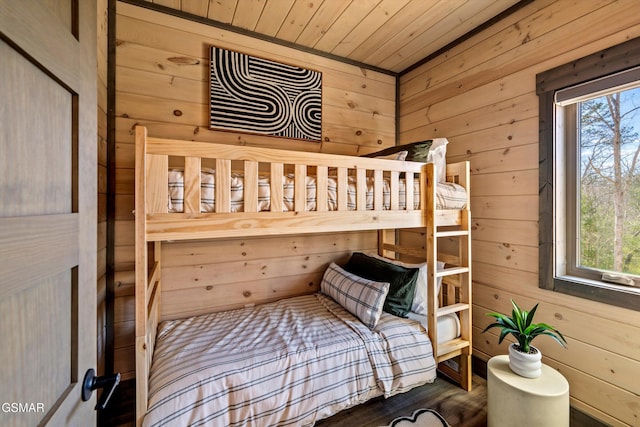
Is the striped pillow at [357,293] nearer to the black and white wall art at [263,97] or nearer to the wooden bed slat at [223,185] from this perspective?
the wooden bed slat at [223,185]

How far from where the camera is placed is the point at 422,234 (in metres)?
2.46

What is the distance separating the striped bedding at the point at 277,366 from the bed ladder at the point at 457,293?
199 mm

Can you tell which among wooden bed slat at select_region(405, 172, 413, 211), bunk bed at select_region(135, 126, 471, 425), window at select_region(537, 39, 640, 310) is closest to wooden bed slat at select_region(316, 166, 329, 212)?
bunk bed at select_region(135, 126, 471, 425)

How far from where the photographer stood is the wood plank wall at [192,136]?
179 centimetres

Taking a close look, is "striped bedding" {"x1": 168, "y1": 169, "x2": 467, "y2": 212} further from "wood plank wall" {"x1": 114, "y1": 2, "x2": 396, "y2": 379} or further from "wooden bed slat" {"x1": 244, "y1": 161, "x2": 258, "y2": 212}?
"wood plank wall" {"x1": 114, "y1": 2, "x2": 396, "y2": 379}

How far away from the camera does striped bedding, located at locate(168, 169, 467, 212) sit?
3.98 ft

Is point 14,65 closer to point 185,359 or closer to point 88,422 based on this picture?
point 88,422

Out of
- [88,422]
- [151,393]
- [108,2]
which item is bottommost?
[151,393]

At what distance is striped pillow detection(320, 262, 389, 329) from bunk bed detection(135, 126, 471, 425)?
0.02 metres

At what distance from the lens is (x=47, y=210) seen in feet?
1.64

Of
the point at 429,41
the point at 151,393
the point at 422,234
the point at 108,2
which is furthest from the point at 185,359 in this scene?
the point at 429,41

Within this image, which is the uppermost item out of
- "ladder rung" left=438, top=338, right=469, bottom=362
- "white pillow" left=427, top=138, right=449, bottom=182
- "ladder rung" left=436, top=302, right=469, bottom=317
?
"white pillow" left=427, top=138, right=449, bottom=182

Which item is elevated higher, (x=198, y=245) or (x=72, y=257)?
(x=72, y=257)

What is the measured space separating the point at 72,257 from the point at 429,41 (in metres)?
2.70
